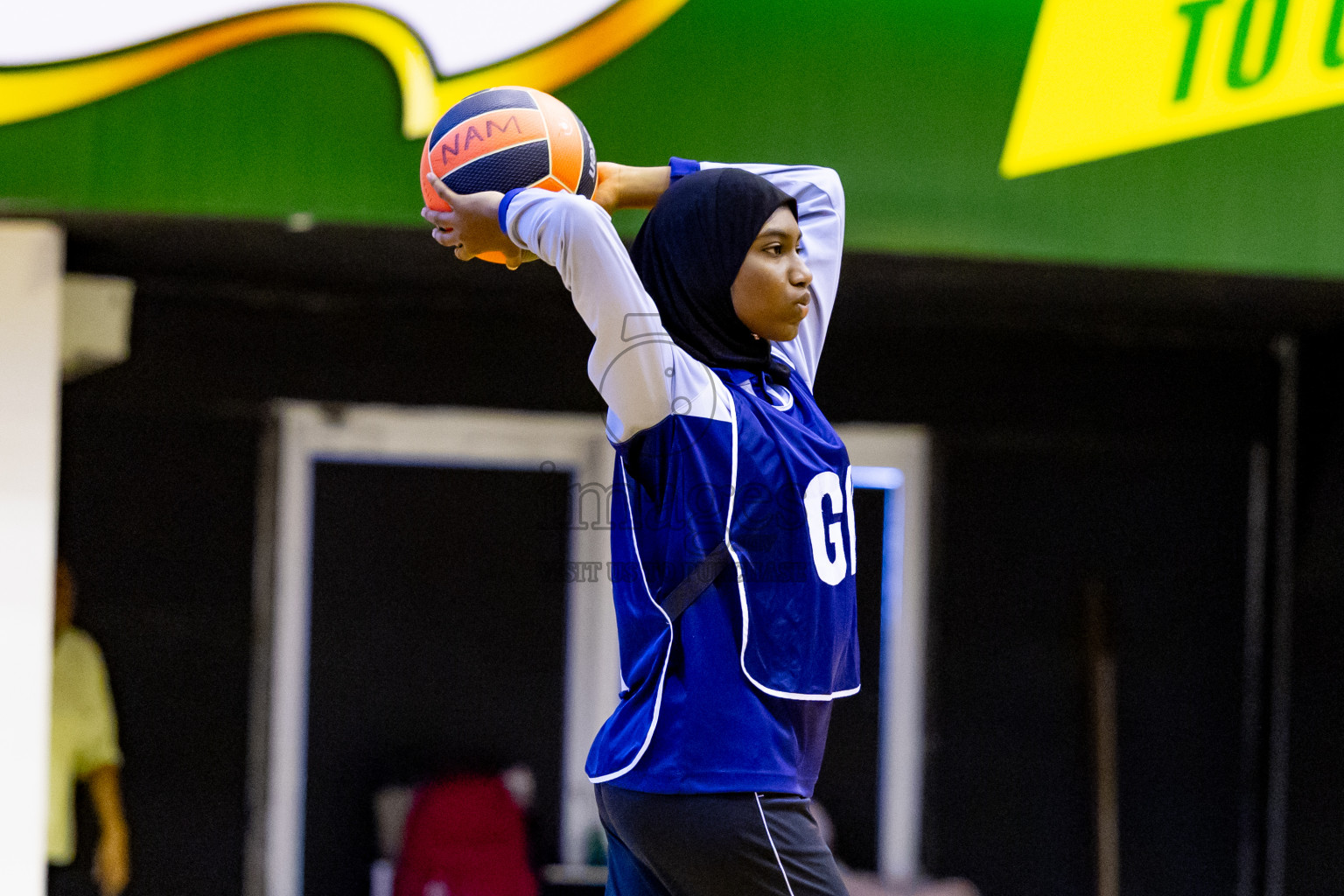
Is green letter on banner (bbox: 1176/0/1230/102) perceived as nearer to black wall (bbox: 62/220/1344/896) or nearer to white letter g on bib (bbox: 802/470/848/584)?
black wall (bbox: 62/220/1344/896)

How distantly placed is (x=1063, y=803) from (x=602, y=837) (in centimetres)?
187

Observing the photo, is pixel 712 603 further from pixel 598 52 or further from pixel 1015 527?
pixel 1015 527

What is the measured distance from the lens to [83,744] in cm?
461

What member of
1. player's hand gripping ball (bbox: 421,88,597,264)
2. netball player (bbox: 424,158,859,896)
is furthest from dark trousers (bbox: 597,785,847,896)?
player's hand gripping ball (bbox: 421,88,597,264)

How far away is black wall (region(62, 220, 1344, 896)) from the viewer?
4.83 m

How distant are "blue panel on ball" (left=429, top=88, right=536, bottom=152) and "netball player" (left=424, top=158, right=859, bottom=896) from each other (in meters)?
0.36

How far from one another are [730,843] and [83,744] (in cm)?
356

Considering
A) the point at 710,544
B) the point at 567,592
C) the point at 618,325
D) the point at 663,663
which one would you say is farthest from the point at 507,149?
the point at 567,592

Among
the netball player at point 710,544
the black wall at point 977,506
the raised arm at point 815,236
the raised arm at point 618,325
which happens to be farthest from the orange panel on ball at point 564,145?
the black wall at point 977,506

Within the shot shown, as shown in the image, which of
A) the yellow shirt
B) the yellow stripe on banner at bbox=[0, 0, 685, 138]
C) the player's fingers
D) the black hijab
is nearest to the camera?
the black hijab

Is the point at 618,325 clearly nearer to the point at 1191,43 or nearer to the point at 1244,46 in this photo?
the point at 1191,43

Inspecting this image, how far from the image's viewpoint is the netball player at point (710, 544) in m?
1.79

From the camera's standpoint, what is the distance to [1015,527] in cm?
537

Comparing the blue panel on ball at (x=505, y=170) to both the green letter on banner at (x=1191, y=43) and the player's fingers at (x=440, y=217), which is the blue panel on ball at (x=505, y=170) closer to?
the player's fingers at (x=440, y=217)
